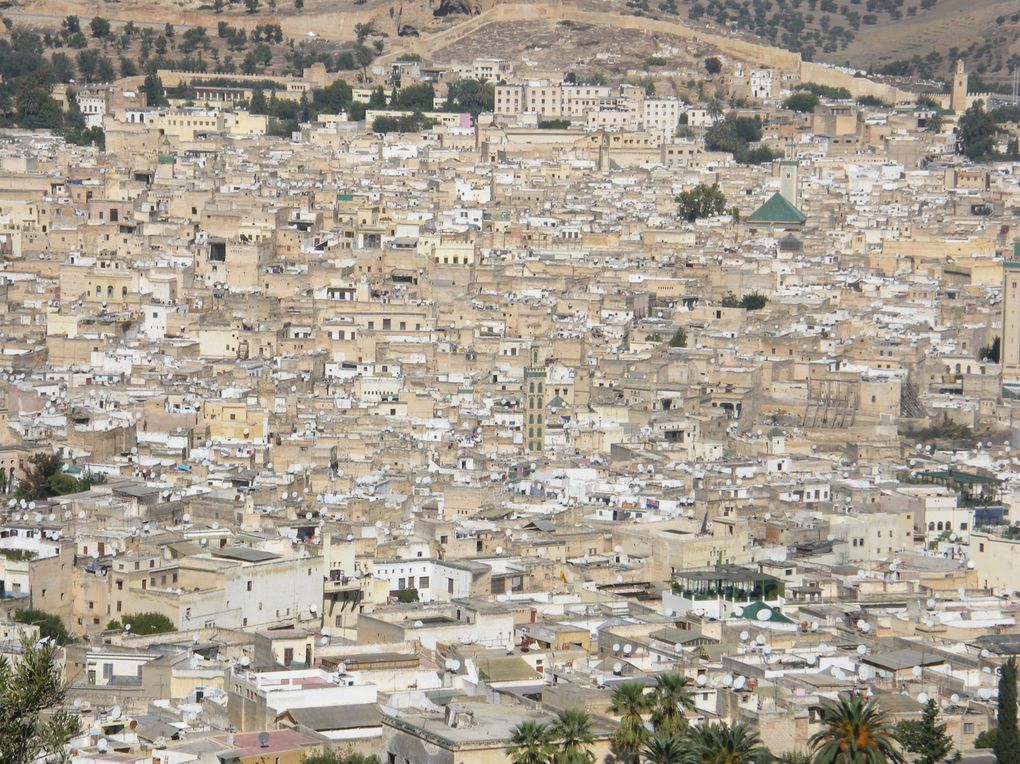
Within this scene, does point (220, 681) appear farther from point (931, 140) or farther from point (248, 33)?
point (248, 33)

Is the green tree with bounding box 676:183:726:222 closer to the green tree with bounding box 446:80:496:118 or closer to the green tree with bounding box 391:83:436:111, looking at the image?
the green tree with bounding box 391:83:436:111

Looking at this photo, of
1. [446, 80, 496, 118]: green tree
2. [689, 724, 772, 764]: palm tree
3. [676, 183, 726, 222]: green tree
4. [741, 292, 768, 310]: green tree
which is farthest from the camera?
[446, 80, 496, 118]: green tree

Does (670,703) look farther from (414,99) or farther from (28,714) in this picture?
(414,99)

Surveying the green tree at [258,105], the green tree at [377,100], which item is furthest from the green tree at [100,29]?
the green tree at [377,100]

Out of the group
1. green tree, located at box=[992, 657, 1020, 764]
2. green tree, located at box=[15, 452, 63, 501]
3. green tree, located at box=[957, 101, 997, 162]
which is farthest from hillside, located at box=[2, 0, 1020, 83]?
green tree, located at box=[992, 657, 1020, 764]

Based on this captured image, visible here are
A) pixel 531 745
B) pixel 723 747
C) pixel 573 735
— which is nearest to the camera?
pixel 723 747

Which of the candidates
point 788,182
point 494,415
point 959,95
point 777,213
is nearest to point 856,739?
point 494,415
